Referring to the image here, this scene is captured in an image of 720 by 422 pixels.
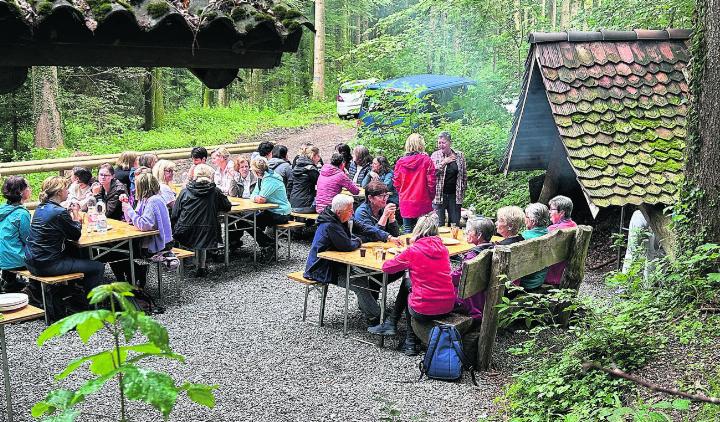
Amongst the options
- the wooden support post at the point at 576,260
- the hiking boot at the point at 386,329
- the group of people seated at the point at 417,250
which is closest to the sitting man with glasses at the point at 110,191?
the group of people seated at the point at 417,250

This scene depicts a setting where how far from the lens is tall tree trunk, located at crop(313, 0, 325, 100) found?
27172 mm

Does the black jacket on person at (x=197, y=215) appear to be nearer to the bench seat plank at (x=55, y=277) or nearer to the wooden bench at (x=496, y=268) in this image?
the bench seat plank at (x=55, y=277)

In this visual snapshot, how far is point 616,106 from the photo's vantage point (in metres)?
8.43

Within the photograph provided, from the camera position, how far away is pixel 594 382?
525 cm

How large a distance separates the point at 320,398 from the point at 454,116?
12.6m

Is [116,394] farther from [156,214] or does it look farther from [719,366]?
[719,366]

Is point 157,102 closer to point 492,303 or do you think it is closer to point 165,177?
point 165,177

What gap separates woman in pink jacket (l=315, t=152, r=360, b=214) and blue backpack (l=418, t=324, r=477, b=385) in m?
4.31

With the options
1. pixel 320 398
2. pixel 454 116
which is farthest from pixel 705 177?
pixel 454 116

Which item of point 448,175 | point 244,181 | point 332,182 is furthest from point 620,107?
point 244,181

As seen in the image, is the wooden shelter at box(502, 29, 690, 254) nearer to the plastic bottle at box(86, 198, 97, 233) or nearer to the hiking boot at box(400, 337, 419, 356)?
the hiking boot at box(400, 337, 419, 356)

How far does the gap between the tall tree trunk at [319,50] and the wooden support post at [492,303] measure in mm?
21206

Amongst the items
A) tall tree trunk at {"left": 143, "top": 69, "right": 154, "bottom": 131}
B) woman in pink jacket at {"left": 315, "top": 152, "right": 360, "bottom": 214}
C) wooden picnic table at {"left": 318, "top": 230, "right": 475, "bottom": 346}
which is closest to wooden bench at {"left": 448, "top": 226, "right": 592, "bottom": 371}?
wooden picnic table at {"left": 318, "top": 230, "right": 475, "bottom": 346}

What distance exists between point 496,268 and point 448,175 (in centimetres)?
407
